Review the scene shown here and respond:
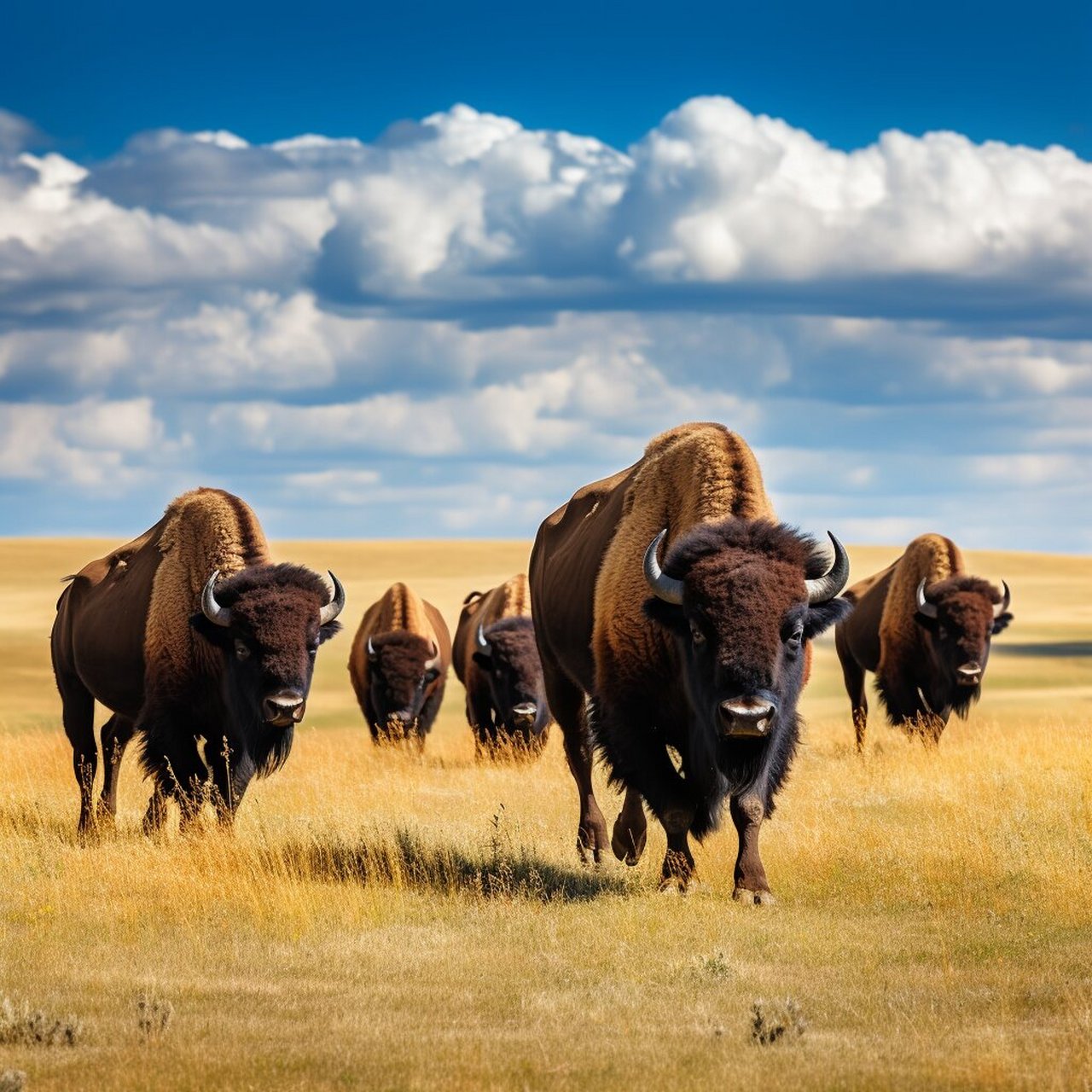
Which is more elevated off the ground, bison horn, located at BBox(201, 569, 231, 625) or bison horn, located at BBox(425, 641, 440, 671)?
bison horn, located at BBox(201, 569, 231, 625)

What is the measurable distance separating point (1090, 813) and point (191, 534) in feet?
23.1

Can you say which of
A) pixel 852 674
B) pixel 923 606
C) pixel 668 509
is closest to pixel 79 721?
pixel 668 509

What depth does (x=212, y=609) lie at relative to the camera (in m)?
10.8

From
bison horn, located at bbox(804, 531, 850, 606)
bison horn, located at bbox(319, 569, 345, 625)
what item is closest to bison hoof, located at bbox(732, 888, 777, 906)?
bison horn, located at bbox(804, 531, 850, 606)

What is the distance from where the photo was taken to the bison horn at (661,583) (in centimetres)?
884

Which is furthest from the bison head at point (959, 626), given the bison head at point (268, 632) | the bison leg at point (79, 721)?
the bison leg at point (79, 721)

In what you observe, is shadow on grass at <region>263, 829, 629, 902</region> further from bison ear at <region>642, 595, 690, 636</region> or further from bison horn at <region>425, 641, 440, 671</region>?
bison horn at <region>425, 641, 440, 671</region>

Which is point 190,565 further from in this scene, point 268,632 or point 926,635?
point 926,635

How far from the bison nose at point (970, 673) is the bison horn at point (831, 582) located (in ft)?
30.7

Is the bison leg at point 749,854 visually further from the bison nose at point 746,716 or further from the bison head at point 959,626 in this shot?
the bison head at point 959,626

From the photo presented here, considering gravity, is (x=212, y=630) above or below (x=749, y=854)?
above

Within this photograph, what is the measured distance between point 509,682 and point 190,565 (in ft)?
24.4

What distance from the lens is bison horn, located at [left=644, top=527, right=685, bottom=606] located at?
29.0 ft

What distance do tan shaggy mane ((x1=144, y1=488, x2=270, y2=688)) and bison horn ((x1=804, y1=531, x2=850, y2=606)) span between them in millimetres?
4607
